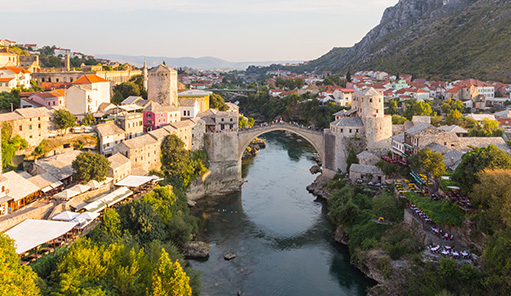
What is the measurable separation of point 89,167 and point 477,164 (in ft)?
61.2

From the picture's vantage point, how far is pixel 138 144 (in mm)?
27922

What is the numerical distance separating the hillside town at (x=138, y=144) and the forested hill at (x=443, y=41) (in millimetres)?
18081

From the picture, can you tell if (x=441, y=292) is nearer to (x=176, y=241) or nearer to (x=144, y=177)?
(x=176, y=241)

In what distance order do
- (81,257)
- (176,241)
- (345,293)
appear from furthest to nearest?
(176,241)
(345,293)
(81,257)

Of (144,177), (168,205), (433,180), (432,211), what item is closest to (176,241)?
(168,205)

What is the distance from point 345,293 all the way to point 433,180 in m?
8.39

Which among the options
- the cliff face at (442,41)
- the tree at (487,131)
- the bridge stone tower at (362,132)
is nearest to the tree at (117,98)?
the bridge stone tower at (362,132)

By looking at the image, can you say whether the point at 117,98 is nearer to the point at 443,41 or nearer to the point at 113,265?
the point at 113,265

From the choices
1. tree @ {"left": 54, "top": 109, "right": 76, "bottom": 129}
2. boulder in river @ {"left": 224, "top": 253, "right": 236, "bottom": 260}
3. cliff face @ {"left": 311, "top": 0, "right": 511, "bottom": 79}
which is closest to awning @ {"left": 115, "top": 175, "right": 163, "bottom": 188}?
tree @ {"left": 54, "top": 109, "right": 76, "bottom": 129}

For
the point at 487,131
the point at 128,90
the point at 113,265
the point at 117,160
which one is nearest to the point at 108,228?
the point at 113,265

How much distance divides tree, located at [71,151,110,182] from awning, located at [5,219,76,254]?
17.1ft

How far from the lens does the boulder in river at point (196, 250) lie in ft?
73.0

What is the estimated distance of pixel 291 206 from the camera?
29.9 meters

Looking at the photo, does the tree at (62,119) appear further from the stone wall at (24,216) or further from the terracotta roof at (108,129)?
the stone wall at (24,216)
